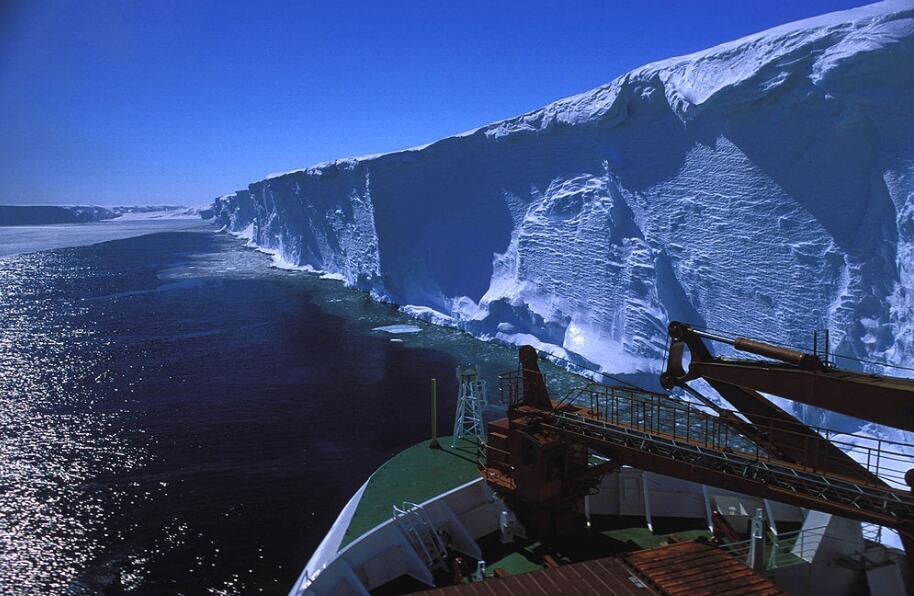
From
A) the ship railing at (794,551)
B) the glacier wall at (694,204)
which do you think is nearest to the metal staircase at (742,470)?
the ship railing at (794,551)

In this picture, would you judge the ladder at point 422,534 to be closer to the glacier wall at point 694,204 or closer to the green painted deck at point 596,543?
the green painted deck at point 596,543

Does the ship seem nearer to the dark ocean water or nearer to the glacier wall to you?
the dark ocean water

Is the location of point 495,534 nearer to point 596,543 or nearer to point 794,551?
point 596,543

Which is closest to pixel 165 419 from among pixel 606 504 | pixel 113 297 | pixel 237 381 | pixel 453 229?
pixel 237 381

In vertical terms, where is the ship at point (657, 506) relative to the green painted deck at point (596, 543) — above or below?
above

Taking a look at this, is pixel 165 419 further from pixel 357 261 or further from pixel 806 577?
pixel 357 261

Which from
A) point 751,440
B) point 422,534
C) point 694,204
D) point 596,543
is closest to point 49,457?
point 422,534
